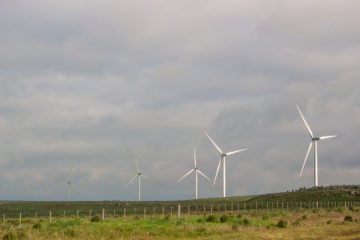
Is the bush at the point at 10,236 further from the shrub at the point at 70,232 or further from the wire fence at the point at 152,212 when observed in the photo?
the wire fence at the point at 152,212

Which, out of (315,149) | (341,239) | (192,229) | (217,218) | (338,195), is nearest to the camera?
(341,239)

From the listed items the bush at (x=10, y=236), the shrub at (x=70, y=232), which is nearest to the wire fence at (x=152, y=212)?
the shrub at (x=70, y=232)

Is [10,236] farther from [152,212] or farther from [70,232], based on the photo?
[152,212]

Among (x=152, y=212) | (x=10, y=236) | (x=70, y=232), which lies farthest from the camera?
(x=152, y=212)

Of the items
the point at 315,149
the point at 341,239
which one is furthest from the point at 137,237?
the point at 315,149

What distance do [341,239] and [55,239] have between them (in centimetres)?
1799

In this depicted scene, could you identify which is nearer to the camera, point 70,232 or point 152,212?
point 70,232

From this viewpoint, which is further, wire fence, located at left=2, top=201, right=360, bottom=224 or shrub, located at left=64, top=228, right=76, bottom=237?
wire fence, located at left=2, top=201, right=360, bottom=224

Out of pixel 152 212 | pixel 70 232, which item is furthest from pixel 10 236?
pixel 152 212

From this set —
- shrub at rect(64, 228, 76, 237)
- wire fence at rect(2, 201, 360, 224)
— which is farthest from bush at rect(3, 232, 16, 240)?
wire fence at rect(2, 201, 360, 224)

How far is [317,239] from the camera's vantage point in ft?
130

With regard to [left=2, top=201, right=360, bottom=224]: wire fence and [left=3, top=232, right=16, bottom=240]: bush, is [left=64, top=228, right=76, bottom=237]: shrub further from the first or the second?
[left=2, top=201, right=360, bottom=224]: wire fence

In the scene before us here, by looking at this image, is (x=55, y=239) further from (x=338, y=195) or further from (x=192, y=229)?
(x=338, y=195)

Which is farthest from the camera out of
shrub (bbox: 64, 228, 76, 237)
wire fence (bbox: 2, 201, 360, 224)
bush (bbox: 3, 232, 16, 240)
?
wire fence (bbox: 2, 201, 360, 224)
